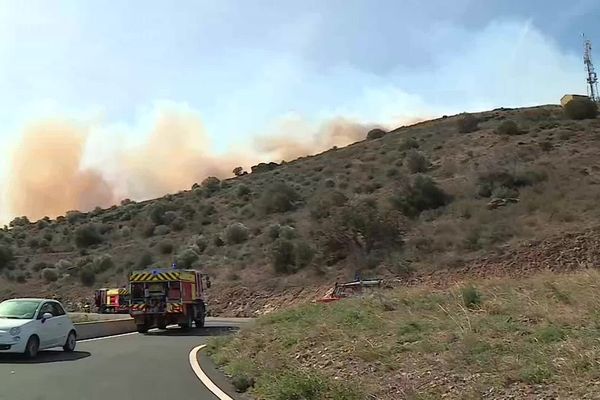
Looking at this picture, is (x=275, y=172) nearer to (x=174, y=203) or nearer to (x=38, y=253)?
(x=174, y=203)

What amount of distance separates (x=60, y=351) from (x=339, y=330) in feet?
33.2

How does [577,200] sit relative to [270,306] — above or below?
above

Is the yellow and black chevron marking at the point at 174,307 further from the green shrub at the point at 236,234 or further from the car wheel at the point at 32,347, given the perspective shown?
the green shrub at the point at 236,234

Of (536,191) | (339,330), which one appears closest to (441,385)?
(339,330)

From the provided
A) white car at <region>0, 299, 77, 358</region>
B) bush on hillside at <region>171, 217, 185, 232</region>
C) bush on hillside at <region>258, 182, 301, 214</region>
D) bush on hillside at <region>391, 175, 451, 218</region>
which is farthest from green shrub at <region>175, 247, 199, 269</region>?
white car at <region>0, 299, 77, 358</region>

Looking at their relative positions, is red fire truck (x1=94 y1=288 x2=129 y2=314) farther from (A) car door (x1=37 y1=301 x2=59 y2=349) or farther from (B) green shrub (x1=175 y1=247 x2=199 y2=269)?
(A) car door (x1=37 y1=301 x2=59 y2=349)

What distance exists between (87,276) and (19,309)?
4346 centimetres

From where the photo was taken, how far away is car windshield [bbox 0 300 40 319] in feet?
63.1

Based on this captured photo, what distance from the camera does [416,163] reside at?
62.5 m

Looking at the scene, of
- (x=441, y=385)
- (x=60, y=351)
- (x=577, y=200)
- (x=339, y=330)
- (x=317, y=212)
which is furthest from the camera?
(x=317, y=212)

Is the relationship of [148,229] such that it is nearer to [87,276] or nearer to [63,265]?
[63,265]

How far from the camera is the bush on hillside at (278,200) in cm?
6359

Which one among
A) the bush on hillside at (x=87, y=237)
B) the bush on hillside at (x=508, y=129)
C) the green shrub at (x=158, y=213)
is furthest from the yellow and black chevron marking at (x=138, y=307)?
the bush on hillside at (x=508, y=129)

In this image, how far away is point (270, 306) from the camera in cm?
4450
